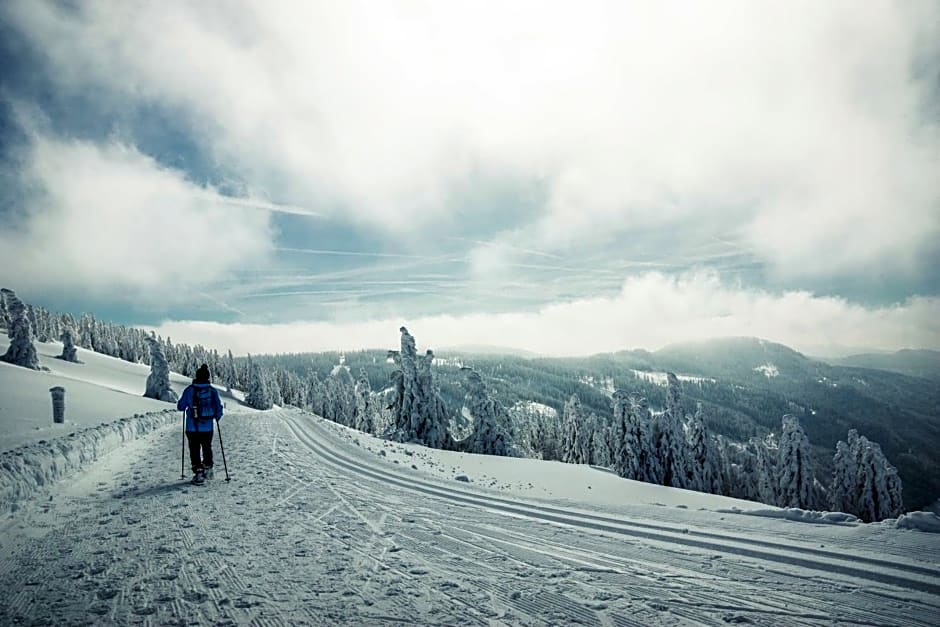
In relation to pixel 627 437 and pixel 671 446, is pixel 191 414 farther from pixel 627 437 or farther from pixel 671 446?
pixel 671 446

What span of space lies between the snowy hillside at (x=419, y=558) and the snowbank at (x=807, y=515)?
1.3 inches

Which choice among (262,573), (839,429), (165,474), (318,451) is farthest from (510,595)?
(839,429)

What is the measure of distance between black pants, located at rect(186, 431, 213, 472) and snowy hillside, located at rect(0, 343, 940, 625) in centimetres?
67

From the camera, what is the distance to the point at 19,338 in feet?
143

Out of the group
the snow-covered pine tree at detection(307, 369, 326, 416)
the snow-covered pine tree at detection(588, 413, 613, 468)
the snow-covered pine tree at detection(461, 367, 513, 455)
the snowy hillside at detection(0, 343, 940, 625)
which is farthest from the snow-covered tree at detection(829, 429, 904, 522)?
the snow-covered pine tree at detection(307, 369, 326, 416)

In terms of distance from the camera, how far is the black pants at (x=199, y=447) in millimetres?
9633

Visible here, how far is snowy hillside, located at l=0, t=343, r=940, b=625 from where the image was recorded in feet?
12.8

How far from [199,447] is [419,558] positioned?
7.57 meters

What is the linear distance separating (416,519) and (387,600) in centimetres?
297

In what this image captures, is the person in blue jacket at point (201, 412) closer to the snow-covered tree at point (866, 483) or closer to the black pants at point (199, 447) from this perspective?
the black pants at point (199, 447)

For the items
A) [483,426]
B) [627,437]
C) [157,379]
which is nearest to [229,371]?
[157,379]

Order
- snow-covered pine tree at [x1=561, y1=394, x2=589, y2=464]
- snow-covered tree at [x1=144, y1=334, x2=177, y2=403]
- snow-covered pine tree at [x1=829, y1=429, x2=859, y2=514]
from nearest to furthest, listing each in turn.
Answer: snow-covered pine tree at [x1=829, y1=429, x2=859, y2=514]
snow-covered tree at [x1=144, y1=334, x2=177, y2=403]
snow-covered pine tree at [x1=561, y1=394, x2=589, y2=464]

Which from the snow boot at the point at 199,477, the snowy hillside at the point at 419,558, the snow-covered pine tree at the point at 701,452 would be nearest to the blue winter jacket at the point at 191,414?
the snow boot at the point at 199,477

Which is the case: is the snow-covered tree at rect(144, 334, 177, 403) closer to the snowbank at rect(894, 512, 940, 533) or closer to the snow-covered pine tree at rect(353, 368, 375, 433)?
the snow-covered pine tree at rect(353, 368, 375, 433)
